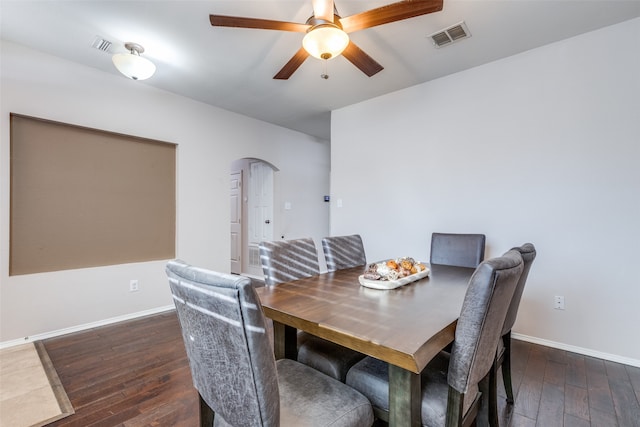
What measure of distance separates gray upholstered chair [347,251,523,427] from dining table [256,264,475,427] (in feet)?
0.23

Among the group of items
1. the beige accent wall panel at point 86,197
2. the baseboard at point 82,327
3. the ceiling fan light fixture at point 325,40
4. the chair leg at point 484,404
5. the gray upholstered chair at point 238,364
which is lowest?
the baseboard at point 82,327

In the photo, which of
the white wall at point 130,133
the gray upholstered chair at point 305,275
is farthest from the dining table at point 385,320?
the white wall at point 130,133

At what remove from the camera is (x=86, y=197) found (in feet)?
9.71

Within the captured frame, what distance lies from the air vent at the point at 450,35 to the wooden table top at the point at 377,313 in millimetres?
1983

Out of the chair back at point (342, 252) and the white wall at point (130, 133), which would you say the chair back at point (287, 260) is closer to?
the chair back at point (342, 252)

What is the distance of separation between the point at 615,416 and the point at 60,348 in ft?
13.0

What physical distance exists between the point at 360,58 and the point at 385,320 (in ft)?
6.13

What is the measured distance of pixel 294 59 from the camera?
2.15 metres

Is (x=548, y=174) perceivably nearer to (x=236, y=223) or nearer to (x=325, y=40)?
(x=325, y=40)

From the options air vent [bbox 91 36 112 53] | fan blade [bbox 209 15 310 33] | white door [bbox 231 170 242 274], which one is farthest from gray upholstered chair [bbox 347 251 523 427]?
white door [bbox 231 170 242 274]

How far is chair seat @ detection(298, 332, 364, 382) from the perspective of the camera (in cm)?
137

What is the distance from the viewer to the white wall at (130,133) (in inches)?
99.7

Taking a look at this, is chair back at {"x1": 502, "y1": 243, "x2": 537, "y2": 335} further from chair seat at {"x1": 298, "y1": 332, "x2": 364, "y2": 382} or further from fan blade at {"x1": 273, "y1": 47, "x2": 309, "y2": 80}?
fan blade at {"x1": 273, "y1": 47, "x2": 309, "y2": 80}

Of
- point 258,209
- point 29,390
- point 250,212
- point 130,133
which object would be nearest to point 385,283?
point 29,390
